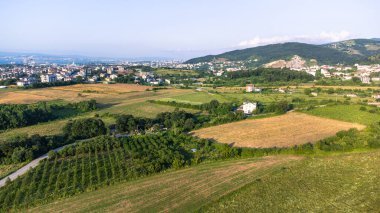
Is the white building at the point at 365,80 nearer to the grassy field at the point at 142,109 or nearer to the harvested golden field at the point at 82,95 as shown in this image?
the harvested golden field at the point at 82,95

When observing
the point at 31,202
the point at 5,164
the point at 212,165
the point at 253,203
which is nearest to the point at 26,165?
the point at 5,164

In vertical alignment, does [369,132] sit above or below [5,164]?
above

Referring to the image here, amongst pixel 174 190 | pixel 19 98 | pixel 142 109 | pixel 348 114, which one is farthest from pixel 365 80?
pixel 19 98

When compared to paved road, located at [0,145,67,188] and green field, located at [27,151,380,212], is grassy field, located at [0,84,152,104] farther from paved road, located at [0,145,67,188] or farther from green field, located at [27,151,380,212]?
green field, located at [27,151,380,212]

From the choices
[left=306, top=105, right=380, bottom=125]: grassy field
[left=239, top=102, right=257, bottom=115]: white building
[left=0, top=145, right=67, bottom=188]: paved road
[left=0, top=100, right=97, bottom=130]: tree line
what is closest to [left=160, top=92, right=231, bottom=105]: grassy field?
[left=239, top=102, right=257, bottom=115]: white building

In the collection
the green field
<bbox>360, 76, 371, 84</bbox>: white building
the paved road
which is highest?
<bbox>360, 76, 371, 84</bbox>: white building

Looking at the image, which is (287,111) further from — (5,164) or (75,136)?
(5,164)

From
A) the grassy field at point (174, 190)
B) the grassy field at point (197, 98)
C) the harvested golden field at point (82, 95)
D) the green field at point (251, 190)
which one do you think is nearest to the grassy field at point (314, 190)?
the green field at point (251, 190)
